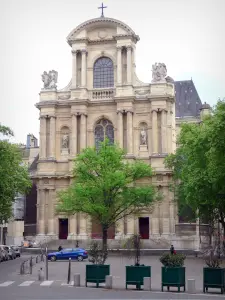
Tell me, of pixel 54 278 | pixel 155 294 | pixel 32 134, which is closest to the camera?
pixel 155 294

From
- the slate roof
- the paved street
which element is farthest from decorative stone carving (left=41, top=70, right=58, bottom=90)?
the paved street

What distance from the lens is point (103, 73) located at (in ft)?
189

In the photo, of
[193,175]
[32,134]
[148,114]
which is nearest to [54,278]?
[193,175]

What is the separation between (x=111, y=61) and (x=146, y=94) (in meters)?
5.91

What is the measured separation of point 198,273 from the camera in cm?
2622

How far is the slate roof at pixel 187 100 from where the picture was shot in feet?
249

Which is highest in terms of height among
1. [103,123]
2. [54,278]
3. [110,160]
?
[103,123]

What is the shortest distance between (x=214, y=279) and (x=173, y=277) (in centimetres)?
Result: 150

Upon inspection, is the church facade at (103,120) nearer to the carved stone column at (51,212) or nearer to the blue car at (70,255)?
the carved stone column at (51,212)

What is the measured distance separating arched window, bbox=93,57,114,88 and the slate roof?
68.6 ft

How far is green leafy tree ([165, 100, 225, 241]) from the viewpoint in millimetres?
27297

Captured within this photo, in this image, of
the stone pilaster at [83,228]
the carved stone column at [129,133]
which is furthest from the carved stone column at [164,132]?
the stone pilaster at [83,228]

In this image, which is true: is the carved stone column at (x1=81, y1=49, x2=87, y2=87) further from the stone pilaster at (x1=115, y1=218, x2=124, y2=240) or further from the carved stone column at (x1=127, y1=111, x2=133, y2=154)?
the stone pilaster at (x1=115, y1=218, x2=124, y2=240)

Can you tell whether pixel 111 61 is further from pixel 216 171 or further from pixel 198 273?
pixel 198 273
